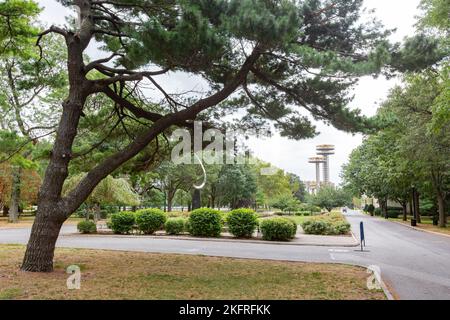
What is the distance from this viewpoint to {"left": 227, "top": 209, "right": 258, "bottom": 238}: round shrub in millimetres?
18344

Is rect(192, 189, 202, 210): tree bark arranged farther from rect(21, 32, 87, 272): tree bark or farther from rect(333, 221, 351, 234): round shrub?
rect(21, 32, 87, 272): tree bark

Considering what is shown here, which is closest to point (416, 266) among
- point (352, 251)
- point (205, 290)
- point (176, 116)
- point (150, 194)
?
point (352, 251)

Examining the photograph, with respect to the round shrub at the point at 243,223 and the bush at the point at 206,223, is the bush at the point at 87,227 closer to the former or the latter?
the bush at the point at 206,223

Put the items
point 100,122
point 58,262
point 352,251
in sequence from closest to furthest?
1. point 58,262
2. point 100,122
3. point 352,251

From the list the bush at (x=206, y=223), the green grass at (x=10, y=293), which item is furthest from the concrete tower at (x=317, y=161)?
the green grass at (x=10, y=293)

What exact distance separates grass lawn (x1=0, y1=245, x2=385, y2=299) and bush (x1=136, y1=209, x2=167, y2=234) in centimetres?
1027

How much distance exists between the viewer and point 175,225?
66.2ft

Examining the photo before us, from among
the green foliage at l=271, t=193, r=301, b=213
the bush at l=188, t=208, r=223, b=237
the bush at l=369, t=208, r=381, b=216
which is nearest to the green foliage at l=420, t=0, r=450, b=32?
the bush at l=188, t=208, r=223, b=237

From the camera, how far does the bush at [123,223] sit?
21094 mm

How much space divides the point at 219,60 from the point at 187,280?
470cm

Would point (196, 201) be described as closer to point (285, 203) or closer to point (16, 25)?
point (16, 25)

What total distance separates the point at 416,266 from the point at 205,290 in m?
6.62

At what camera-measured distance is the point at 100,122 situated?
35.1 feet
